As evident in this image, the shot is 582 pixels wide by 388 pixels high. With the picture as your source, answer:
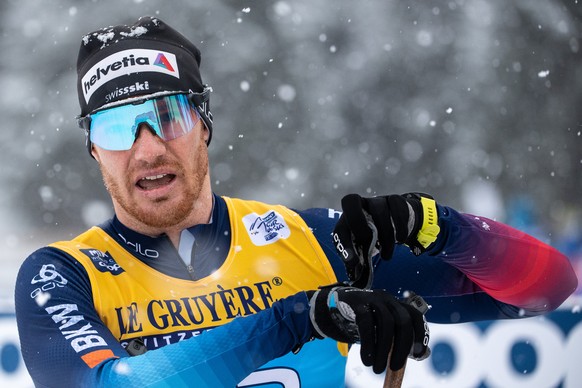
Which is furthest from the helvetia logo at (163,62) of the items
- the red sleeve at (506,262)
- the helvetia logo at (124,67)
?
the red sleeve at (506,262)

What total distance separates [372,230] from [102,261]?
0.84m

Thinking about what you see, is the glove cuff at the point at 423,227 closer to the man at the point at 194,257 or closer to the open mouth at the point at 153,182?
the man at the point at 194,257

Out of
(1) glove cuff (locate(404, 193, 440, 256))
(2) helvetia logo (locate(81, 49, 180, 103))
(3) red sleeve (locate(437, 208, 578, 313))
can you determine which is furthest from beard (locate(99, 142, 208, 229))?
(3) red sleeve (locate(437, 208, 578, 313))

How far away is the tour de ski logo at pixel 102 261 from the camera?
247cm

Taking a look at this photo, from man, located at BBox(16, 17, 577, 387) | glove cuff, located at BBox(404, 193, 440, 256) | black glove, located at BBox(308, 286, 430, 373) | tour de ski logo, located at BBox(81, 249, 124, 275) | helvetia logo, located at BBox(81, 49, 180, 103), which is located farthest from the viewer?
helvetia logo, located at BBox(81, 49, 180, 103)

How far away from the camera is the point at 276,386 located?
253cm

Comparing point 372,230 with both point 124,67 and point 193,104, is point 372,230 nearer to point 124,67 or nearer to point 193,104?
point 193,104

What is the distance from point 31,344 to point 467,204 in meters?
4.27

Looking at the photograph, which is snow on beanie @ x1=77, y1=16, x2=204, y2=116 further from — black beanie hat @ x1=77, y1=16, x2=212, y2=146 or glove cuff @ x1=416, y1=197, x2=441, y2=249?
glove cuff @ x1=416, y1=197, x2=441, y2=249

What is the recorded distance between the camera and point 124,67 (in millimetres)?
2584

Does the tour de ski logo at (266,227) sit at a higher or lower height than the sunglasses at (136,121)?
lower

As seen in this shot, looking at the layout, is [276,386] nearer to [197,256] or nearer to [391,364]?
[197,256]

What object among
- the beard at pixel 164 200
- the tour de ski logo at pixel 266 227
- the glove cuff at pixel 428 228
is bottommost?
the glove cuff at pixel 428 228

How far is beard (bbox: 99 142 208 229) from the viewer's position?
2.54 metres
